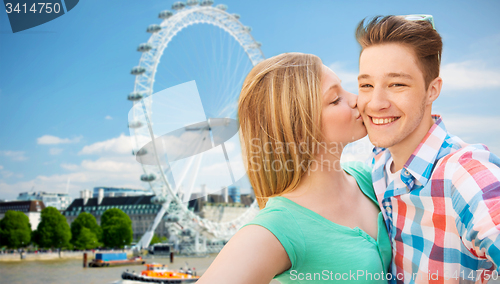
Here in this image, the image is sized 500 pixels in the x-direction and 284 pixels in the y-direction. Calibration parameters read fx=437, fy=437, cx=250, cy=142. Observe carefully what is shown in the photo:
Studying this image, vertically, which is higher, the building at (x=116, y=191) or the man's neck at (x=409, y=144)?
the building at (x=116, y=191)

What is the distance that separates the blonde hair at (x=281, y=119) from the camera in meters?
1.07

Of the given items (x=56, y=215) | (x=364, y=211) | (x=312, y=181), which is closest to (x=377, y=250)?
(x=364, y=211)

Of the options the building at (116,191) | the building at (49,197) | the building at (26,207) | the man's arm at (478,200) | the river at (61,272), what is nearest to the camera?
the man's arm at (478,200)

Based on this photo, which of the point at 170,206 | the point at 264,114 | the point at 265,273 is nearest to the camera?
the point at 265,273

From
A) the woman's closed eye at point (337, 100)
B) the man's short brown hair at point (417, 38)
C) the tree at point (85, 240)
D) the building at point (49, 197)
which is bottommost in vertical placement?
the tree at point (85, 240)

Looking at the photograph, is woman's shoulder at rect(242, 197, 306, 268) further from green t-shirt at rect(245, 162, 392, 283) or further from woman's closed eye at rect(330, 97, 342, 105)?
woman's closed eye at rect(330, 97, 342, 105)

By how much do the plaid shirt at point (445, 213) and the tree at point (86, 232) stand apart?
88.7 ft

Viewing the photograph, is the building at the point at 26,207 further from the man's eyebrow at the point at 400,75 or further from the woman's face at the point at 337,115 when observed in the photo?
the man's eyebrow at the point at 400,75

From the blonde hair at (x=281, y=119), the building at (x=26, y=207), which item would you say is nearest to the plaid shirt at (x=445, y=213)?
the blonde hair at (x=281, y=119)

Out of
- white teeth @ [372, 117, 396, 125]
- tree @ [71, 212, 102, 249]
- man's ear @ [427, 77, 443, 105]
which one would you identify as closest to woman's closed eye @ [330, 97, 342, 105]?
white teeth @ [372, 117, 396, 125]

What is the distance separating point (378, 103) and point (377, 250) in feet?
1.23

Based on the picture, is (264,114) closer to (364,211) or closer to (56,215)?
(364,211)

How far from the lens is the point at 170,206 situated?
1988 centimetres

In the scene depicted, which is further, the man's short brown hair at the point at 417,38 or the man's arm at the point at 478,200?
the man's short brown hair at the point at 417,38
